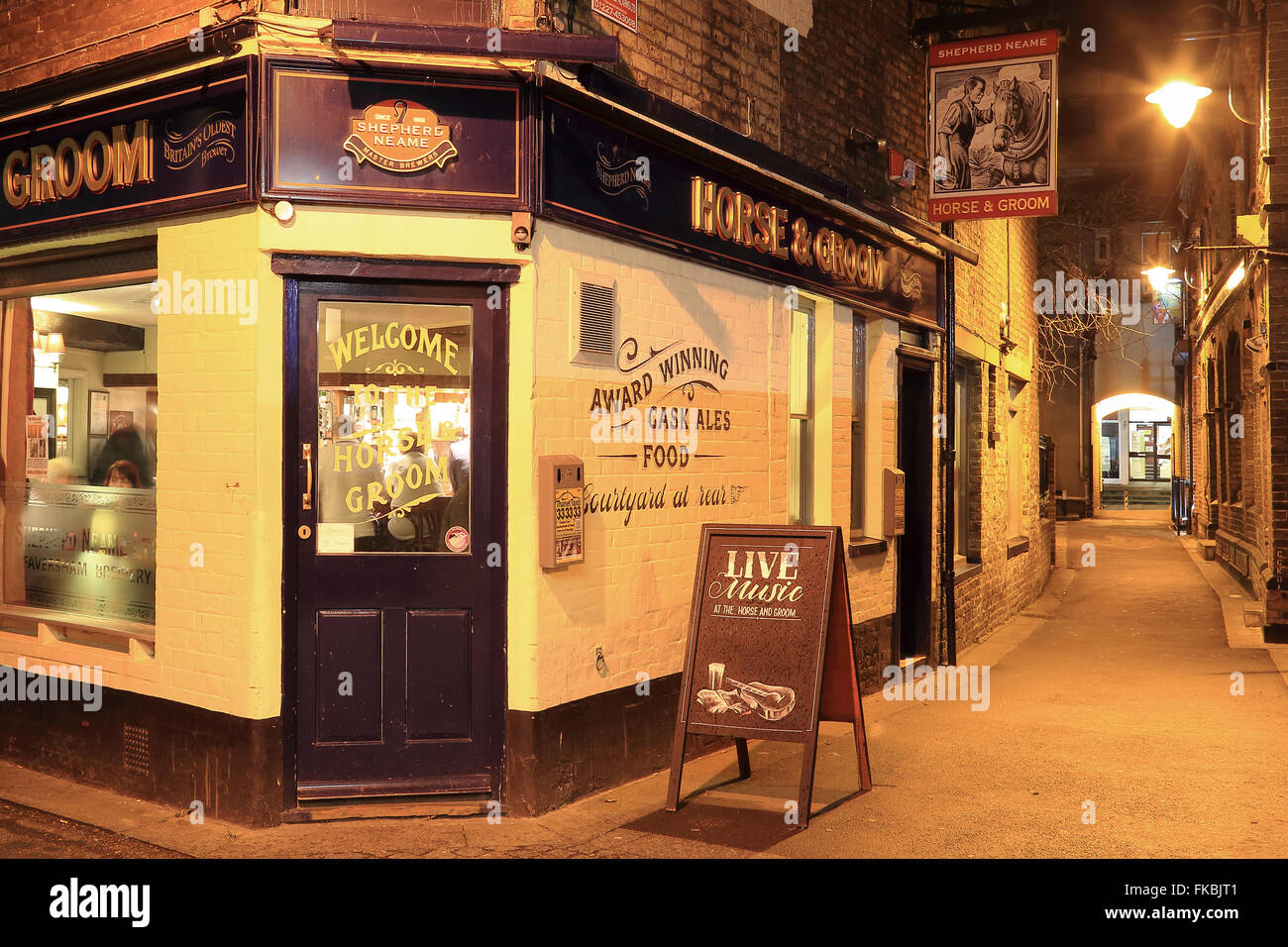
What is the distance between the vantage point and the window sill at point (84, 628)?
20.2 ft

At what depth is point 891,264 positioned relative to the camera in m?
9.70

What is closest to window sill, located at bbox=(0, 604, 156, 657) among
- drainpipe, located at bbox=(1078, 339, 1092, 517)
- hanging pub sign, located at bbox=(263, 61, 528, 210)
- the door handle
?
the door handle

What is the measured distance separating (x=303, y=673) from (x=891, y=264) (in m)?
6.16

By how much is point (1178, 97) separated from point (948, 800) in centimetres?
780

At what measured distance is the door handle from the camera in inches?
Result: 223

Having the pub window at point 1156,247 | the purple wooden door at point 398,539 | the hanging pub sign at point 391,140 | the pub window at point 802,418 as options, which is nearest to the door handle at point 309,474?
the purple wooden door at point 398,539

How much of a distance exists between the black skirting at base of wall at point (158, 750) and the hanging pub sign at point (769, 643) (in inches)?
79.2

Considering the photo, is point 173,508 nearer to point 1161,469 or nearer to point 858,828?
point 858,828

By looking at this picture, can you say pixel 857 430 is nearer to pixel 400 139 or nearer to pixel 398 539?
pixel 398 539

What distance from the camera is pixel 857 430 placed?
9.52 m

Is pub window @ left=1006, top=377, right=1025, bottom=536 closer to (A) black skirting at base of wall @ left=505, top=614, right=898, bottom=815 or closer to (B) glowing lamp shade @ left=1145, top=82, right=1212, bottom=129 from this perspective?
(B) glowing lamp shade @ left=1145, top=82, right=1212, bottom=129

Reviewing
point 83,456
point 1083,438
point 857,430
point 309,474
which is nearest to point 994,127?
point 857,430

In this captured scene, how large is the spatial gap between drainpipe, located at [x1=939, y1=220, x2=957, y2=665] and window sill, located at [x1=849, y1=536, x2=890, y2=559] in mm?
1274

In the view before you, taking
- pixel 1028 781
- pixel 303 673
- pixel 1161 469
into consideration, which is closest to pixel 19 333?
pixel 303 673
